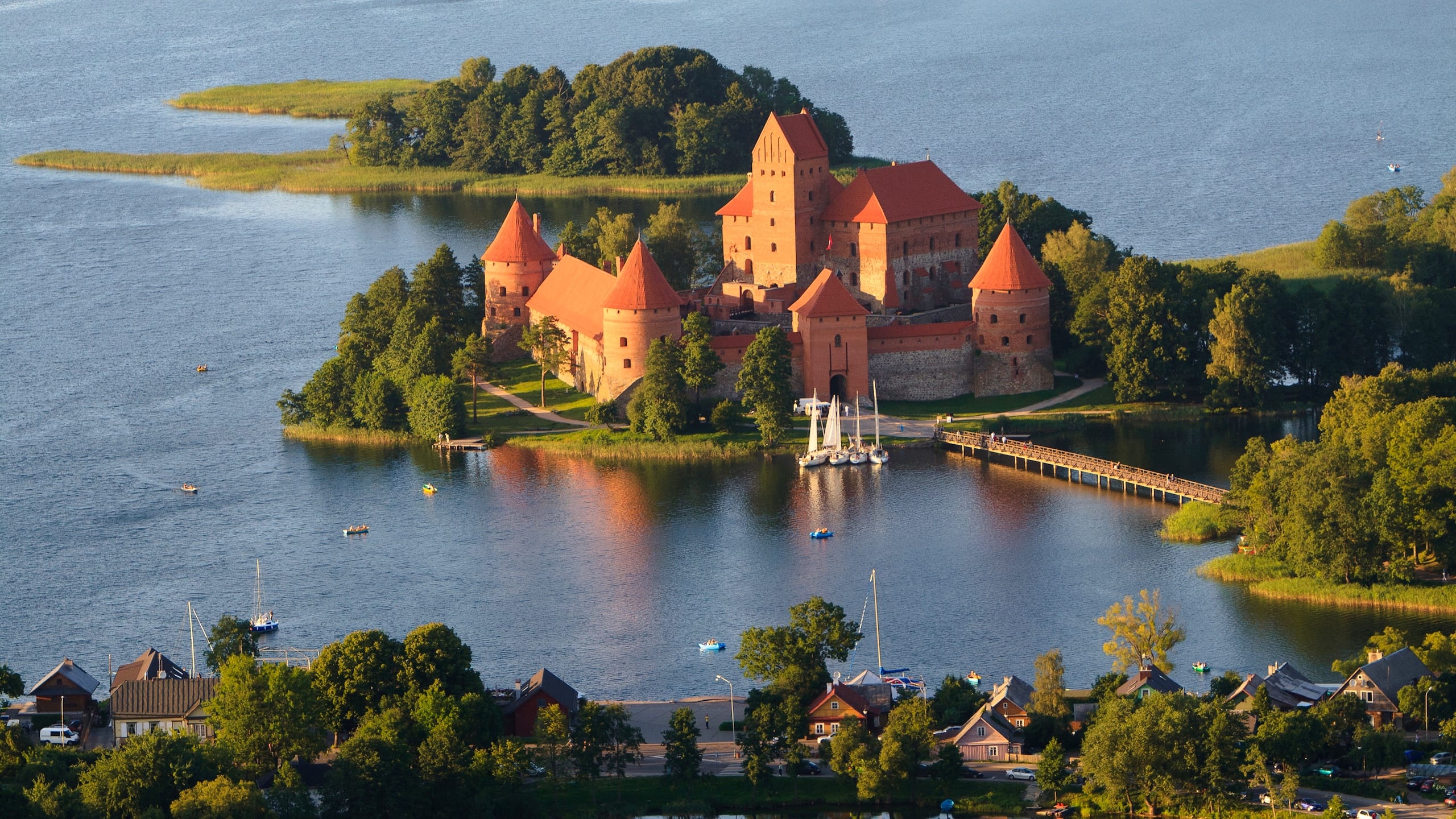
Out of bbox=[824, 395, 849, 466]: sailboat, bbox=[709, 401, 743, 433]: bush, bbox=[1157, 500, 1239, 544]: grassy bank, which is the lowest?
bbox=[1157, 500, 1239, 544]: grassy bank

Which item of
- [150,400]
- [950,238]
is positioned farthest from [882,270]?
[150,400]

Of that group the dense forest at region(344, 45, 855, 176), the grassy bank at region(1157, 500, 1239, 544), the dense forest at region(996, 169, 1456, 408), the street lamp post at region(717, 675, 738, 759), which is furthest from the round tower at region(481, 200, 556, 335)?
the street lamp post at region(717, 675, 738, 759)

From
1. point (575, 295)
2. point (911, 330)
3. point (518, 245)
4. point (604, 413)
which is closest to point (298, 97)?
point (518, 245)

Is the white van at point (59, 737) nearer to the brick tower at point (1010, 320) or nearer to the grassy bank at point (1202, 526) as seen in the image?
the grassy bank at point (1202, 526)

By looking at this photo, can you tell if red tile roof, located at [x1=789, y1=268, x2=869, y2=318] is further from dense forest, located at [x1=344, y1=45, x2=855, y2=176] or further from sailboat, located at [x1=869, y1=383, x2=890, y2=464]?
dense forest, located at [x1=344, y1=45, x2=855, y2=176]

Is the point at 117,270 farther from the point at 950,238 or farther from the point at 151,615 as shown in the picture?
the point at 151,615

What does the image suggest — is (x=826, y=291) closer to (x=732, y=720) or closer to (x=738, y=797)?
(x=732, y=720)
